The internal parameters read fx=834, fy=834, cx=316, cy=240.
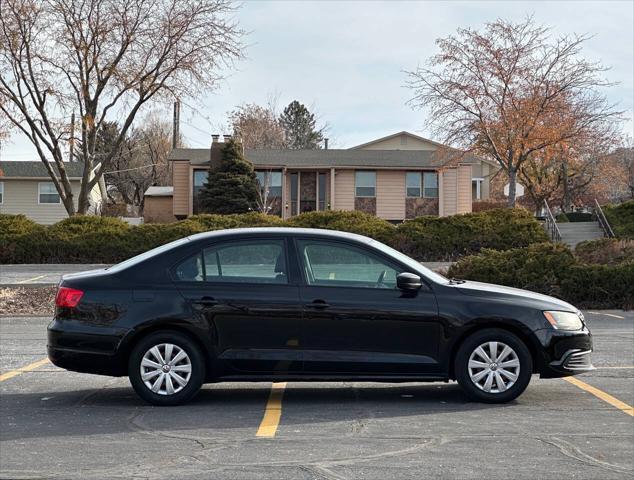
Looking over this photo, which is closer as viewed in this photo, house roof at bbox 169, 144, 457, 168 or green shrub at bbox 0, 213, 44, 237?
green shrub at bbox 0, 213, 44, 237

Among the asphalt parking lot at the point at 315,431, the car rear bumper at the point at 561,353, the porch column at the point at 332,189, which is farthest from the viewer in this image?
the porch column at the point at 332,189

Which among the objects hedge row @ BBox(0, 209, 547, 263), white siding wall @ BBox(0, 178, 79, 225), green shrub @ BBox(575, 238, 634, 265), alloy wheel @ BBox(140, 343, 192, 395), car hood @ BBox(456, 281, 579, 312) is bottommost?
alloy wheel @ BBox(140, 343, 192, 395)

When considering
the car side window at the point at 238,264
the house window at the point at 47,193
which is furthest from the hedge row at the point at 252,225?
the house window at the point at 47,193

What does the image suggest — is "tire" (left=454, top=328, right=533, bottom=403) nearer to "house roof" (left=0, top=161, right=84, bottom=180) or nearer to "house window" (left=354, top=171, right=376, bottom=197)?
"house window" (left=354, top=171, right=376, bottom=197)

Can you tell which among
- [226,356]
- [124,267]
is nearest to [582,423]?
[226,356]

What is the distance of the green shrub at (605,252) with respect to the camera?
19.0 meters

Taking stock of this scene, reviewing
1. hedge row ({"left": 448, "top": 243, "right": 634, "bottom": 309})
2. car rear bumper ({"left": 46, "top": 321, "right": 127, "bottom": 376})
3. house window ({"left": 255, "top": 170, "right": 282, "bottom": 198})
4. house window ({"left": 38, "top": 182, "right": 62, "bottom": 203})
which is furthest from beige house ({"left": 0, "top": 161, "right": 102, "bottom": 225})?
car rear bumper ({"left": 46, "top": 321, "right": 127, "bottom": 376})

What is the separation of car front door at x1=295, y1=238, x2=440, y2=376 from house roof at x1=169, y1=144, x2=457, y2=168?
36902 millimetres

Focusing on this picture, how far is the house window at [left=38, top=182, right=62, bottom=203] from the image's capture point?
50469 mm

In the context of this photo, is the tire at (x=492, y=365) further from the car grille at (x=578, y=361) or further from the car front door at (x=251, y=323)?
the car front door at (x=251, y=323)

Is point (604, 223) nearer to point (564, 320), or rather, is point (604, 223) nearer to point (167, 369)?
point (564, 320)

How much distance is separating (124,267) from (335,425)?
2.51 m

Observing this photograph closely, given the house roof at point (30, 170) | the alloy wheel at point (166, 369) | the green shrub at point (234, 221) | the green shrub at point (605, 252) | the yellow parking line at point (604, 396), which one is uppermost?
the house roof at point (30, 170)

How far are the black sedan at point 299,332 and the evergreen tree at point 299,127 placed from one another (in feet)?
223
